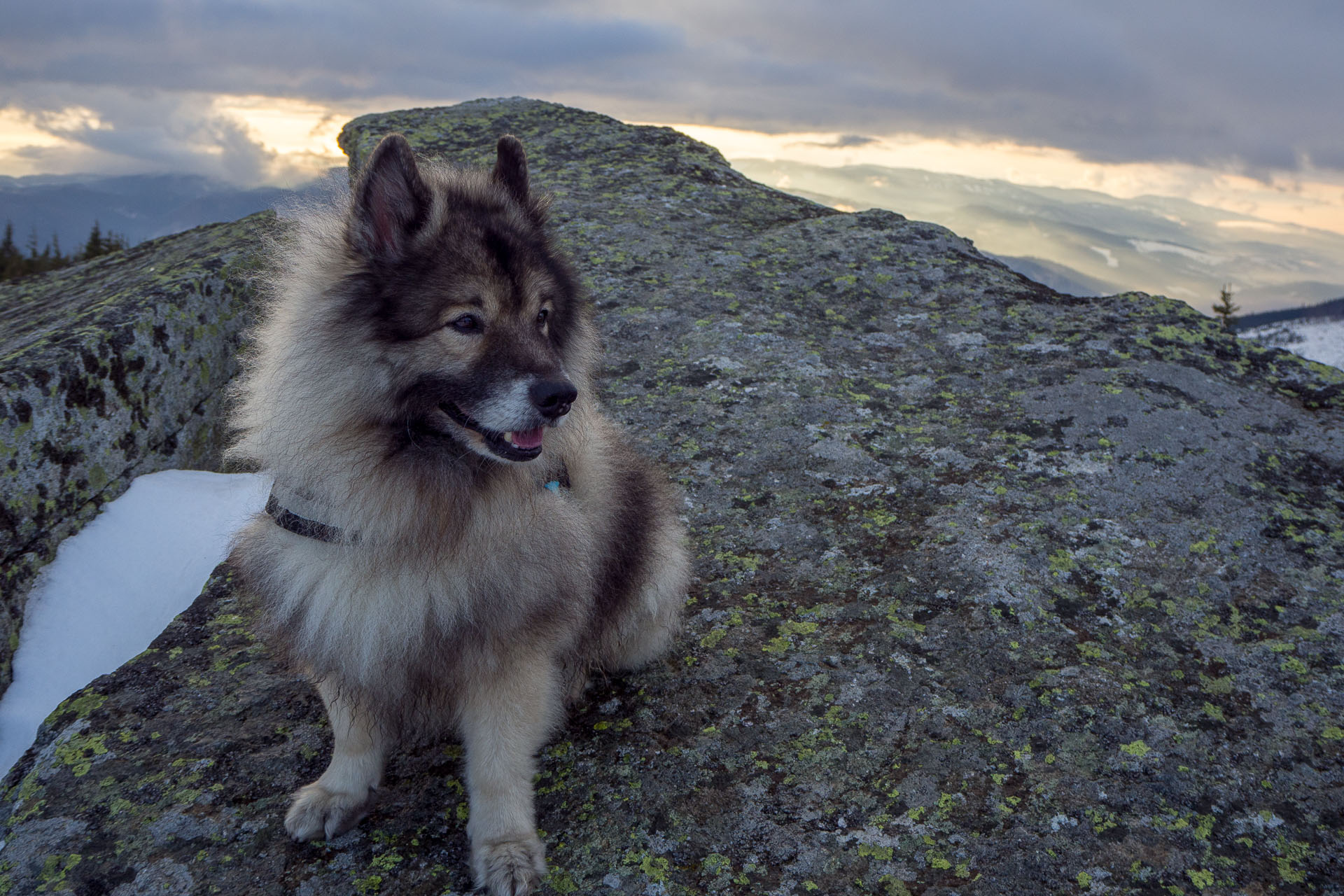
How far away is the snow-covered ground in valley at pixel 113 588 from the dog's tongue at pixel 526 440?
6.88 ft

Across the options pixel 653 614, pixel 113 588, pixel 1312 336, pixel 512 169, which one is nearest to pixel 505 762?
pixel 653 614

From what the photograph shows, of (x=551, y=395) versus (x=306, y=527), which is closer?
(x=551, y=395)

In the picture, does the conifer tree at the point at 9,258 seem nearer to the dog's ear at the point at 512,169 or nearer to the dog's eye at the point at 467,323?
the dog's ear at the point at 512,169

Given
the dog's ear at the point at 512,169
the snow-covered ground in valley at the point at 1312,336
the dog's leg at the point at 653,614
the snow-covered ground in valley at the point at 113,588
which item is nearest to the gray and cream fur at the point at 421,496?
the dog's ear at the point at 512,169

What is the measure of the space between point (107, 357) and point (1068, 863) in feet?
19.6

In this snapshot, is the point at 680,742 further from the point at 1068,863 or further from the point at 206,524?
the point at 206,524

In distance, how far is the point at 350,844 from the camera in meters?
2.94

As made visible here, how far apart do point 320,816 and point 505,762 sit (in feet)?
2.22

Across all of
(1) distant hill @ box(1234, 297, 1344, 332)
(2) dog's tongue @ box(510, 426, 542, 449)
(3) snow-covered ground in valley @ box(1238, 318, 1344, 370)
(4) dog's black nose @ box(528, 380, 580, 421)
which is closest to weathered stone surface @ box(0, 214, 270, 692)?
(2) dog's tongue @ box(510, 426, 542, 449)

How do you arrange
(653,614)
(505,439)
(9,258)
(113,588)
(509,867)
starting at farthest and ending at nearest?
(9,258)
(113,588)
(653,614)
(505,439)
(509,867)

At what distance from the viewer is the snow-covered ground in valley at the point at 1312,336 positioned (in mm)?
157500

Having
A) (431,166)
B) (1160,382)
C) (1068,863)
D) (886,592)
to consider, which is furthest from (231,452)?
(1160,382)

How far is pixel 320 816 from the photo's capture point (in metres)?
2.95

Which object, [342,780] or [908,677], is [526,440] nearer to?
[342,780]
